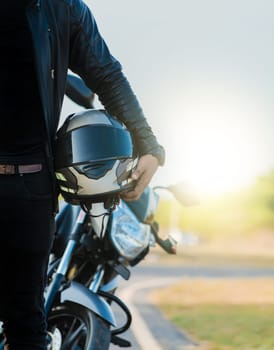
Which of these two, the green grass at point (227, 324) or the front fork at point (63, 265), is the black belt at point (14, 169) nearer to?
the front fork at point (63, 265)

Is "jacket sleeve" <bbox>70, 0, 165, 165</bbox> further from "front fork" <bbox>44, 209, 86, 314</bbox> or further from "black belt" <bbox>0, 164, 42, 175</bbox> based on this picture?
"front fork" <bbox>44, 209, 86, 314</bbox>

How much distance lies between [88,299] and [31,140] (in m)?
1.28

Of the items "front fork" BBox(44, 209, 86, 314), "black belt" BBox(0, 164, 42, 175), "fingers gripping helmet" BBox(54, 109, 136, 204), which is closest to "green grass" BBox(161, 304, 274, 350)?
"front fork" BBox(44, 209, 86, 314)

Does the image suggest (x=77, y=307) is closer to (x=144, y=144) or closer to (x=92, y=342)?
(x=92, y=342)

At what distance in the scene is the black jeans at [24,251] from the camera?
268 cm

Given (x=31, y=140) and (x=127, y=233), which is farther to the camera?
(x=127, y=233)

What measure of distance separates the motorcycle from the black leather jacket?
2.68 ft

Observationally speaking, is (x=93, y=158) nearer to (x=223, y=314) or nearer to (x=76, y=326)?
(x=76, y=326)

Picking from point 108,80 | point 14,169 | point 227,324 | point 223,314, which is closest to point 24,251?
point 14,169

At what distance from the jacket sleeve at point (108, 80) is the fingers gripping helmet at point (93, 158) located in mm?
45

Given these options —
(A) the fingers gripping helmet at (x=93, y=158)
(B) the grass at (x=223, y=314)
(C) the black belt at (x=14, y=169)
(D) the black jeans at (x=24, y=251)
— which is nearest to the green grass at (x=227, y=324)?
(B) the grass at (x=223, y=314)

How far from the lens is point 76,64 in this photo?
296cm

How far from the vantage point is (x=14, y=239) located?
8.83 ft

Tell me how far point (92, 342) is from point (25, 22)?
1524 mm
